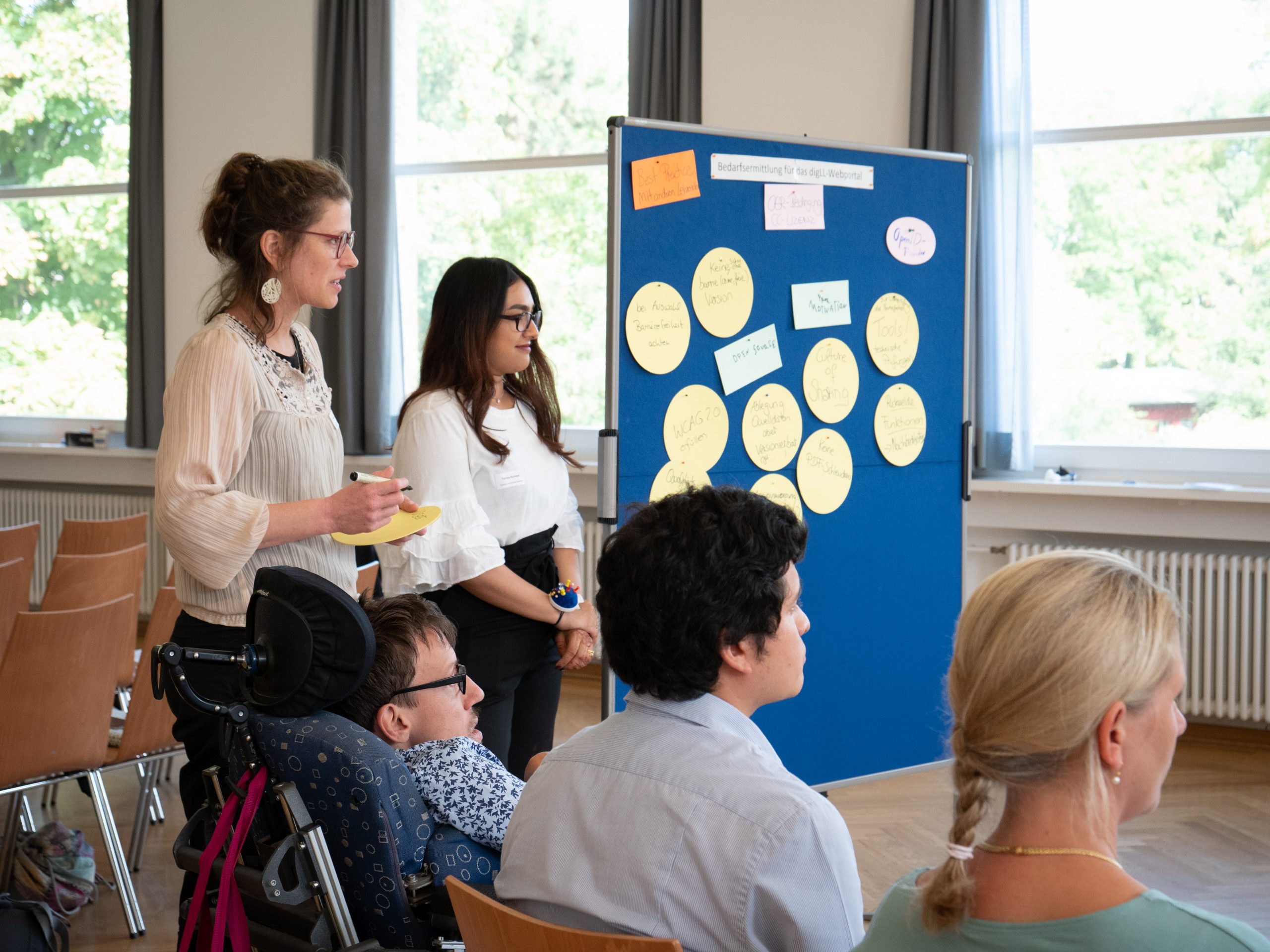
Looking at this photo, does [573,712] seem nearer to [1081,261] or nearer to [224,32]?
[1081,261]

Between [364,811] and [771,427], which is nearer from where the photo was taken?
[364,811]

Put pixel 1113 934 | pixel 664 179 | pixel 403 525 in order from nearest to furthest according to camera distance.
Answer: pixel 1113 934 → pixel 403 525 → pixel 664 179

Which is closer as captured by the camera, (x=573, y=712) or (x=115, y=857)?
(x=115, y=857)

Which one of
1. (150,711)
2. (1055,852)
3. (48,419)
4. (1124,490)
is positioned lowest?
(150,711)

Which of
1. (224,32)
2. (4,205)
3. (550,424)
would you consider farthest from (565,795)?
(4,205)

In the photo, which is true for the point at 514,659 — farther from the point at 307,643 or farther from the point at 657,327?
the point at 307,643

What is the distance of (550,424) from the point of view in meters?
2.43

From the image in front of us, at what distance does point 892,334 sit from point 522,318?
38.0 inches

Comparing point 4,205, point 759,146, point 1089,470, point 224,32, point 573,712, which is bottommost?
point 573,712

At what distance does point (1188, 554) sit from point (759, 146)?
2550mm

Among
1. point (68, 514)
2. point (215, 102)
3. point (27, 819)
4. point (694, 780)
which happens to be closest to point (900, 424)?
point (694, 780)

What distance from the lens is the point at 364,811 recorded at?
4.69 feet

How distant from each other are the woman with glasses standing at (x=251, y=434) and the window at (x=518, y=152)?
3.39 m

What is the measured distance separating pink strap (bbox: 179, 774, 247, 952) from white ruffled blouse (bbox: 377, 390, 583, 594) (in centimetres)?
75
